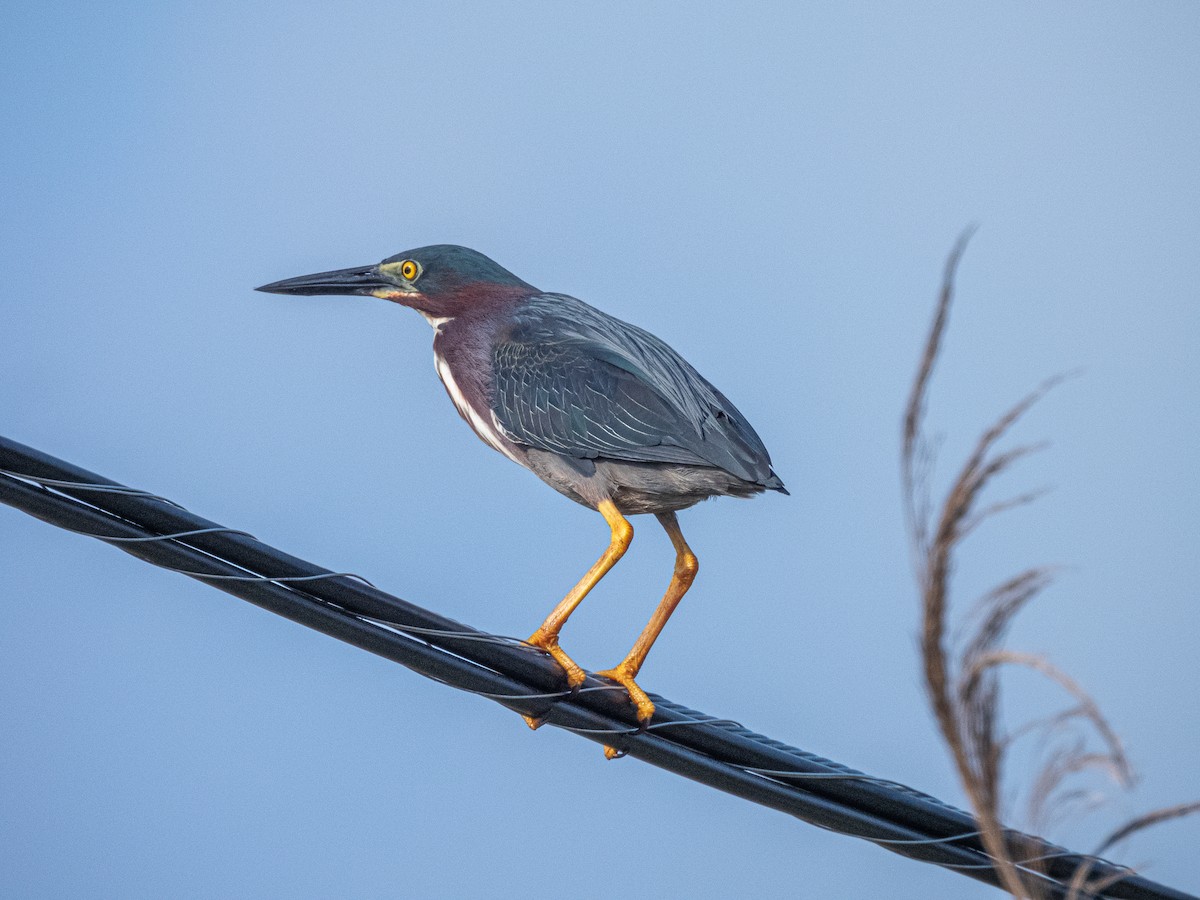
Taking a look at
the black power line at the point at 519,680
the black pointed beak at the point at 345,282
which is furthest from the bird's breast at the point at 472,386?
the black power line at the point at 519,680

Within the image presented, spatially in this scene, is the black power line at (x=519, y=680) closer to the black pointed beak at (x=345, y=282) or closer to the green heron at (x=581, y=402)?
the green heron at (x=581, y=402)

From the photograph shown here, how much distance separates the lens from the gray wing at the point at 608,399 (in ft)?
16.0

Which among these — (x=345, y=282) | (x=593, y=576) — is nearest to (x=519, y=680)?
(x=593, y=576)

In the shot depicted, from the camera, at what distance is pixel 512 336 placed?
536 centimetres

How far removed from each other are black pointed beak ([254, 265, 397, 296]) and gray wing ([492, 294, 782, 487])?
67 centimetres

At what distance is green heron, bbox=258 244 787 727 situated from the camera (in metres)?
4.86

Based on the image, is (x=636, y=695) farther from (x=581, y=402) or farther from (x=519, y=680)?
(x=581, y=402)

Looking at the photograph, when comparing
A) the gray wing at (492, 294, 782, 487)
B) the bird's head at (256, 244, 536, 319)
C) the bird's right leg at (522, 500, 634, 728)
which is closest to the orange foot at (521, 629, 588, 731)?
the bird's right leg at (522, 500, 634, 728)

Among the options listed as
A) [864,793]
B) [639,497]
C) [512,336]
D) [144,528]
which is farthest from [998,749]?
[512,336]

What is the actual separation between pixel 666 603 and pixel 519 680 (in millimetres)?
1486

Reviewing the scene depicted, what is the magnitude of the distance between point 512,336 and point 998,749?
370cm

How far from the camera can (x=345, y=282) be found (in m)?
5.80

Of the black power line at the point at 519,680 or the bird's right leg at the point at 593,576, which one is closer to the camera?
the black power line at the point at 519,680

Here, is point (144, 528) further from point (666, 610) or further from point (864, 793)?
point (666, 610)
